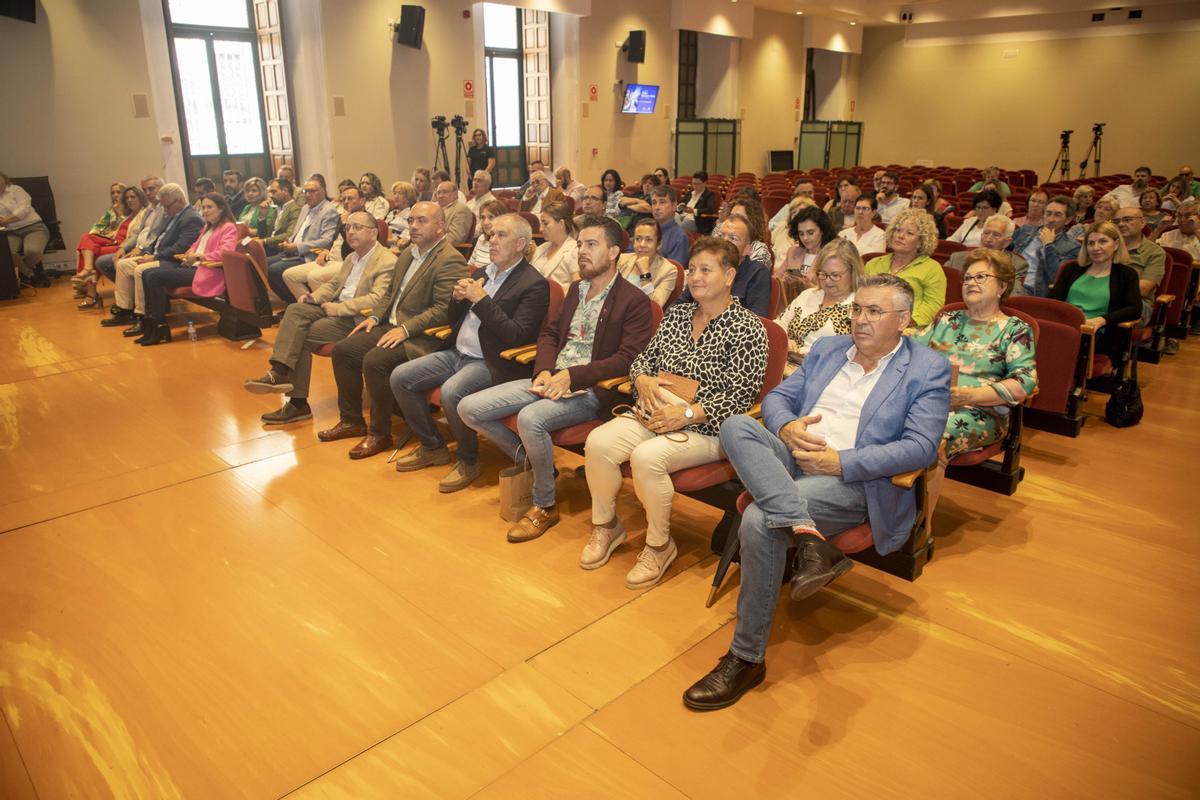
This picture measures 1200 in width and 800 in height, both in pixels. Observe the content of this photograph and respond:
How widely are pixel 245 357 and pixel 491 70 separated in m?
9.45

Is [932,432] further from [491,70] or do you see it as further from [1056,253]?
[491,70]

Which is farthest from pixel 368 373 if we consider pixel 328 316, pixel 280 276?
pixel 280 276

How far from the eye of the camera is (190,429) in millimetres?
4551

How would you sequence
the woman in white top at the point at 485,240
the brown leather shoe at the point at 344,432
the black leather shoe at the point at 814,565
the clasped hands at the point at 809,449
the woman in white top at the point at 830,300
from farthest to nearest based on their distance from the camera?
the woman in white top at the point at 485,240 < the brown leather shoe at the point at 344,432 < the woman in white top at the point at 830,300 < the clasped hands at the point at 809,449 < the black leather shoe at the point at 814,565

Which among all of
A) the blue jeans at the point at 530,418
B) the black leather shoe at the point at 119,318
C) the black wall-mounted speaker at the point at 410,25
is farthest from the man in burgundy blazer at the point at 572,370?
the black wall-mounted speaker at the point at 410,25

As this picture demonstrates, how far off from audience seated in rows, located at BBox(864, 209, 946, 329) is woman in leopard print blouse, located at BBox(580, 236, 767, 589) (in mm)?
1389

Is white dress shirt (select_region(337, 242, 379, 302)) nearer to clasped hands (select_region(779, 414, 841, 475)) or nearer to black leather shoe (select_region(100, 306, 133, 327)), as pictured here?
clasped hands (select_region(779, 414, 841, 475))

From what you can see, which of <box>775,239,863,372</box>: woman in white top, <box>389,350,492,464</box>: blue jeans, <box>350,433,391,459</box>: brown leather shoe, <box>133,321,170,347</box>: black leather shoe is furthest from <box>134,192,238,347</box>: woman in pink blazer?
<box>775,239,863,372</box>: woman in white top

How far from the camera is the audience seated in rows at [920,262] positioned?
12.8 ft

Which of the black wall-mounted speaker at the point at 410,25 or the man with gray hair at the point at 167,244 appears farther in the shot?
the black wall-mounted speaker at the point at 410,25

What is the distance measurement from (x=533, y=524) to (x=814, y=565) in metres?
1.40

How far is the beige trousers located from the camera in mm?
2793

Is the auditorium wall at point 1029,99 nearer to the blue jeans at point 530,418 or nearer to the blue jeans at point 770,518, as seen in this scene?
the blue jeans at point 530,418

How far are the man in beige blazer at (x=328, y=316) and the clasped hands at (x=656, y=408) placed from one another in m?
2.13
